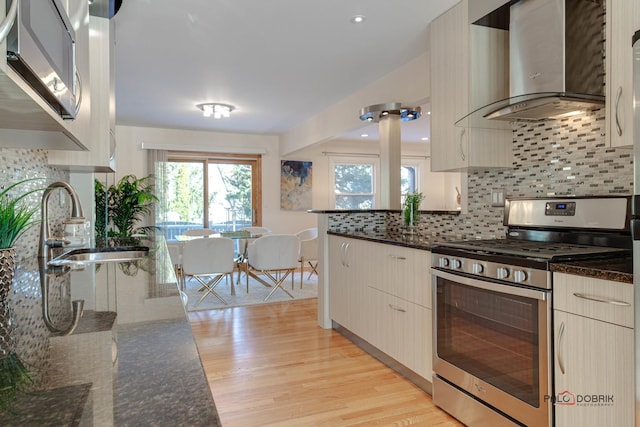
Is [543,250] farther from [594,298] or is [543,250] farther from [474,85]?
[474,85]

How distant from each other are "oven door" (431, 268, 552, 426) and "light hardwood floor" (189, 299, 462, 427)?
0.29 m

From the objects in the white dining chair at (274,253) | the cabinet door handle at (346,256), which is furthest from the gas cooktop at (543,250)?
the white dining chair at (274,253)

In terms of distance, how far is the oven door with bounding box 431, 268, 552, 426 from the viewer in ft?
5.26

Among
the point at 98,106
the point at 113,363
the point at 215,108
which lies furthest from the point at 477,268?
the point at 215,108

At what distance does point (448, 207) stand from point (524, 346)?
7177 mm

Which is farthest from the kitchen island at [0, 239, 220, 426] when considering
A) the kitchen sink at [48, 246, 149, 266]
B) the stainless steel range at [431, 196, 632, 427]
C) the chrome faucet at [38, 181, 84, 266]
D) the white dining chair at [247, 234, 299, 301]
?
the white dining chair at [247, 234, 299, 301]

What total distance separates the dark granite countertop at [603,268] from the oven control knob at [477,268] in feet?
1.09

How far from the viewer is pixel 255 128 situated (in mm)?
6691

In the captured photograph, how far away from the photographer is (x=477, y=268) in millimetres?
1859

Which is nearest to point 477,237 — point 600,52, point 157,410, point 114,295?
point 600,52

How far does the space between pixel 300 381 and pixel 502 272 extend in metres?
1.49

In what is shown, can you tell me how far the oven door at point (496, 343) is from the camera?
63.1 inches

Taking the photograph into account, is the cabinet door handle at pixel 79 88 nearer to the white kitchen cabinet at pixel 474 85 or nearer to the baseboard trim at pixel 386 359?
the white kitchen cabinet at pixel 474 85

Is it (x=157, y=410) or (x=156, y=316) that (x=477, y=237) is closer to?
(x=156, y=316)
